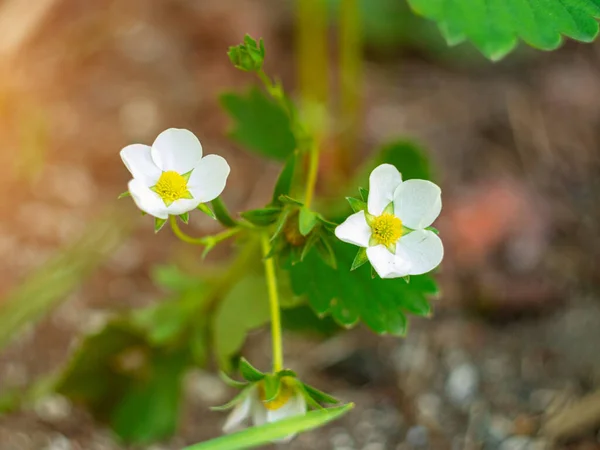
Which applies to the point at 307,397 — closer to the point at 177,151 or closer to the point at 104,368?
the point at 177,151

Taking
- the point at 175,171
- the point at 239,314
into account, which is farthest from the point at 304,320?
the point at 175,171

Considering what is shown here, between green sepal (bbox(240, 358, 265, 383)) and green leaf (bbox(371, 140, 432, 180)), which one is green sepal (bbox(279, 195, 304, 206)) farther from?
green leaf (bbox(371, 140, 432, 180))

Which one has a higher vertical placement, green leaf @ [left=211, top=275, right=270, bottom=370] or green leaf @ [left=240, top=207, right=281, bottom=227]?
green leaf @ [left=240, top=207, right=281, bottom=227]

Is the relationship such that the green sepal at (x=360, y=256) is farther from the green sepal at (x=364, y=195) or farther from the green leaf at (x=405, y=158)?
the green leaf at (x=405, y=158)

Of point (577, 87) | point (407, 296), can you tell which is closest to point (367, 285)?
point (407, 296)

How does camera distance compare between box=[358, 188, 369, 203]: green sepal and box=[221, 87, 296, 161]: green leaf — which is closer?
box=[358, 188, 369, 203]: green sepal

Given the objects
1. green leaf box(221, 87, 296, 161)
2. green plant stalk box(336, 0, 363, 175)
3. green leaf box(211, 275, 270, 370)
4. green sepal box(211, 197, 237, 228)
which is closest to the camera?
green sepal box(211, 197, 237, 228)

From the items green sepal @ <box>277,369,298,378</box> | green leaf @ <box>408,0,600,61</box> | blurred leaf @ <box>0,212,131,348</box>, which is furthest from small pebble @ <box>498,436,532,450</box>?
blurred leaf @ <box>0,212,131,348</box>
